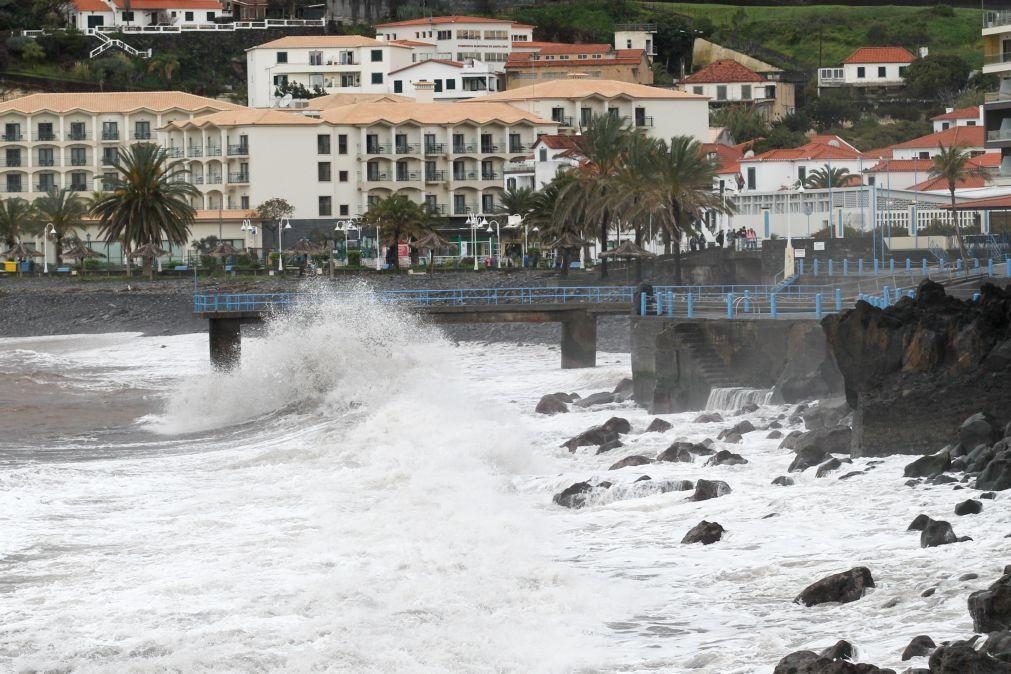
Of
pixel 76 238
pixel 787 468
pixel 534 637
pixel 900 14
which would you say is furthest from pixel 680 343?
pixel 900 14

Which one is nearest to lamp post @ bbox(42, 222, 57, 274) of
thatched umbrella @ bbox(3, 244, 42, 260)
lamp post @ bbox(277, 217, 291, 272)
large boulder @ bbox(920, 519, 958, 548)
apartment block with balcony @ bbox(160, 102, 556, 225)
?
thatched umbrella @ bbox(3, 244, 42, 260)

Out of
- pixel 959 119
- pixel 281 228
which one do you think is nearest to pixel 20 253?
pixel 281 228

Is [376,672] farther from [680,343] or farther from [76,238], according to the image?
[76,238]

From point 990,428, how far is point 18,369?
1490 inches

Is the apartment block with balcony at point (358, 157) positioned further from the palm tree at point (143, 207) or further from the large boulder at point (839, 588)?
the large boulder at point (839, 588)

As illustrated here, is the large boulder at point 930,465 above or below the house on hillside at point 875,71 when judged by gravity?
below

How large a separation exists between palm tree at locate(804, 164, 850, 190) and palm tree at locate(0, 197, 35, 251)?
40.4 metres

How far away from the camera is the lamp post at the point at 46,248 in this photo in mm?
89312

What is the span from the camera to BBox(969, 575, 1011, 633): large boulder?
1496 centimetres

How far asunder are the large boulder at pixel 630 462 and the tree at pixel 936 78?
100869 mm

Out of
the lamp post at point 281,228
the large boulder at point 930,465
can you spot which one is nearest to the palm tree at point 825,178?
the lamp post at point 281,228

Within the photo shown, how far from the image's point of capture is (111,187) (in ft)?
322

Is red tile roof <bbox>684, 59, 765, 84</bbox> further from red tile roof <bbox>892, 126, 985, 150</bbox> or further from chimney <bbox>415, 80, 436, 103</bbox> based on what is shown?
red tile roof <bbox>892, 126, 985, 150</bbox>

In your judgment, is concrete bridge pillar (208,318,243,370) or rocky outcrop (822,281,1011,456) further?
concrete bridge pillar (208,318,243,370)
